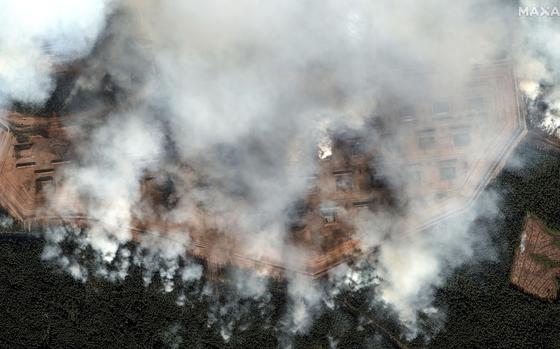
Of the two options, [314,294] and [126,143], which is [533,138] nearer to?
[314,294]

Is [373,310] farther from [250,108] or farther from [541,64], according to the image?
[541,64]

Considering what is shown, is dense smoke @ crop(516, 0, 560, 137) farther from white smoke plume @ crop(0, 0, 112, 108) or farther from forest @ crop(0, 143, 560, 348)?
white smoke plume @ crop(0, 0, 112, 108)

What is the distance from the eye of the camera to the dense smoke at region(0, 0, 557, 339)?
2680 cm

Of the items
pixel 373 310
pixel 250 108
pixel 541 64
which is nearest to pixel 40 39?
pixel 250 108

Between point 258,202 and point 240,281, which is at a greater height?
point 258,202

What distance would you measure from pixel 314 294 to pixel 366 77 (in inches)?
422

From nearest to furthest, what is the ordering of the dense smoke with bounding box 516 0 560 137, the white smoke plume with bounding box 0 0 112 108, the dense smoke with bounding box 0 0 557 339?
the white smoke plume with bounding box 0 0 112 108 < the dense smoke with bounding box 0 0 557 339 < the dense smoke with bounding box 516 0 560 137

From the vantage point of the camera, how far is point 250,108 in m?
27.0

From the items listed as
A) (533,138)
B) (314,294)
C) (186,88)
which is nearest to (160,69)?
(186,88)

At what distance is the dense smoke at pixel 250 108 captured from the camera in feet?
87.9

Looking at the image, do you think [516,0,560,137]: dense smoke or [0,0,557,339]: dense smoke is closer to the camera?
[0,0,557,339]: dense smoke

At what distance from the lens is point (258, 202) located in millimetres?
27281

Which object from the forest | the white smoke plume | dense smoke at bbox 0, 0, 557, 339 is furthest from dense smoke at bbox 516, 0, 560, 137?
the white smoke plume

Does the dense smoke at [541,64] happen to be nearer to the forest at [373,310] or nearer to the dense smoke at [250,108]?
the dense smoke at [250,108]
